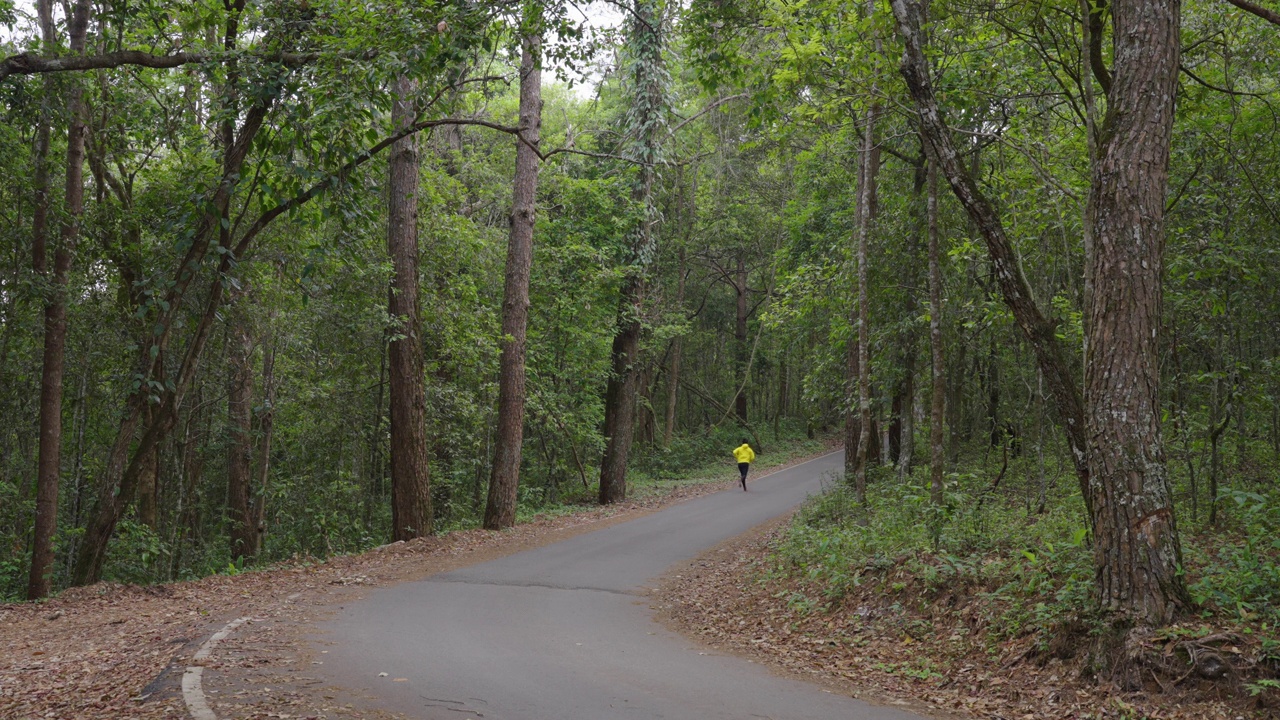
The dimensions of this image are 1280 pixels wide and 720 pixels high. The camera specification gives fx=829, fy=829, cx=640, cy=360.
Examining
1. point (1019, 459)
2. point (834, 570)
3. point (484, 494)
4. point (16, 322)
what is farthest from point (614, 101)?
point (834, 570)

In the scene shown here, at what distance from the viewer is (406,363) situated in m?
15.5

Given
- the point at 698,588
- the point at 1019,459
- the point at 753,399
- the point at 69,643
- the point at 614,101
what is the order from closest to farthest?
the point at 69,643 → the point at 698,588 → the point at 1019,459 → the point at 614,101 → the point at 753,399

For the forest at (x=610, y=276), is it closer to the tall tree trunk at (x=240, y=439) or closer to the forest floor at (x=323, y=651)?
the tall tree trunk at (x=240, y=439)

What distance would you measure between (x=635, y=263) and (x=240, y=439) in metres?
11.6

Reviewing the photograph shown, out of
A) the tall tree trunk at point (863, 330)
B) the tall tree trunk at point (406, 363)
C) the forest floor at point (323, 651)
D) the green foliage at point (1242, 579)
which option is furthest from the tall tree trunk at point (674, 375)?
the green foliage at point (1242, 579)

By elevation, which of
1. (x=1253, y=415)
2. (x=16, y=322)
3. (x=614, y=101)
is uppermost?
(x=614, y=101)

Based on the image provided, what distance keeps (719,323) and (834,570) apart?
128 feet

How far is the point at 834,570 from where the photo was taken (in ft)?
35.1

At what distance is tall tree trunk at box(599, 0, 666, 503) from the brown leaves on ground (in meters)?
12.2

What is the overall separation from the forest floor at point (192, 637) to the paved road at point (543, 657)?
0.49 m

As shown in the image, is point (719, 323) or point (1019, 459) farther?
point (719, 323)

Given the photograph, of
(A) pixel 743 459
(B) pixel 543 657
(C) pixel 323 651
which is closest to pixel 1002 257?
(B) pixel 543 657

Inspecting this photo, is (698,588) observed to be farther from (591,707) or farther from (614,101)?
(614,101)

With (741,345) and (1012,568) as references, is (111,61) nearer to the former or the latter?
(1012,568)
